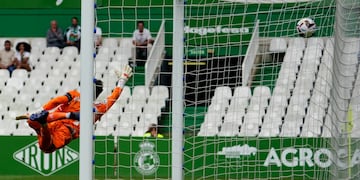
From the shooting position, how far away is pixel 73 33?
17859mm

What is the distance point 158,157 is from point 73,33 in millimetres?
4684

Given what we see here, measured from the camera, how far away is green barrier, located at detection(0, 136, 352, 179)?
11.4 metres

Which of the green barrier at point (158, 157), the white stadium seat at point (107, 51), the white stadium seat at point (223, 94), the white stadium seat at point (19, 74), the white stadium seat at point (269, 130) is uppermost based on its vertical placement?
the white stadium seat at point (107, 51)

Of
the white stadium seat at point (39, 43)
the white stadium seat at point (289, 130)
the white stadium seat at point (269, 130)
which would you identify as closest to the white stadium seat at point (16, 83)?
the white stadium seat at point (39, 43)

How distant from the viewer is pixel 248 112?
1454cm

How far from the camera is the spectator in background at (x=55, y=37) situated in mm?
18078

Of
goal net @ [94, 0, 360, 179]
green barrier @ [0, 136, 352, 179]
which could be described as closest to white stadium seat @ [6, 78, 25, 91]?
goal net @ [94, 0, 360, 179]

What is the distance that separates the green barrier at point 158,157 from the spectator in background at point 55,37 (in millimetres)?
3269

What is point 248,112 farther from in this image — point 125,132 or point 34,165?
point 34,165

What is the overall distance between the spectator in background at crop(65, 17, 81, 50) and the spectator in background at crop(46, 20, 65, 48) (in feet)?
0.55

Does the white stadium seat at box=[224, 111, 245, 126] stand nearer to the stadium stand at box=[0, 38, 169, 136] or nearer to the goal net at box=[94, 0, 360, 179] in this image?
the goal net at box=[94, 0, 360, 179]

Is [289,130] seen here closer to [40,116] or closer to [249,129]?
[249,129]

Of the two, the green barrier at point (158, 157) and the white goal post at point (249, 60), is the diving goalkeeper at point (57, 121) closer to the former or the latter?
the green barrier at point (158, 157)

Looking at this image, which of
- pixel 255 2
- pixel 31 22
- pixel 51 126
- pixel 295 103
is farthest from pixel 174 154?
pixel 31 22
